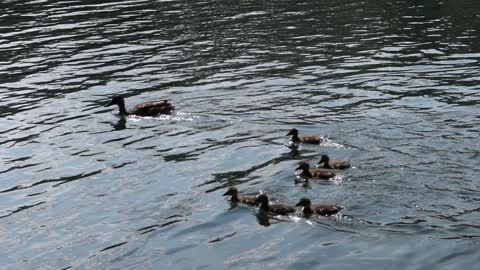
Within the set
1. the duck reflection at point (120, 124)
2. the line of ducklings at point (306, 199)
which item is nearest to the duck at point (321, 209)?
the line of ducklings at point (306, 199)

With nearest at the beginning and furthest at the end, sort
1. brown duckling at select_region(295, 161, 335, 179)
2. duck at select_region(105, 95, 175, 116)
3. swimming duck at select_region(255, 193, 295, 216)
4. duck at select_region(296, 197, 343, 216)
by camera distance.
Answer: duck at select_region(296, 197, 343, 216) < swimming duck at select_region(255, 193, 295, 216) < brown duckling at select_region(295, 161, 335, 179) < duck at select_region(105, 95, 175, 116)

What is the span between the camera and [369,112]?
2117 cm

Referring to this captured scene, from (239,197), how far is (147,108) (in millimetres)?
7044

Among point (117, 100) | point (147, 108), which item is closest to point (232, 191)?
point (147, 108)

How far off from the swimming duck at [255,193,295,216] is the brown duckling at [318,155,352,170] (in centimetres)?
200

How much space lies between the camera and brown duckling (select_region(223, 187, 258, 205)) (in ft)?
53.8

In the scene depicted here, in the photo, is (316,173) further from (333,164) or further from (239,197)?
(239,197)

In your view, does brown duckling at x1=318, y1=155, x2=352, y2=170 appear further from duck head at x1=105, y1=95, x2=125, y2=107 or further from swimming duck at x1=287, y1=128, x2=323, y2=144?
duck head at x1=105, y1=95, x2=125, y2=107

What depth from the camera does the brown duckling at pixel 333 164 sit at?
17.3 metres

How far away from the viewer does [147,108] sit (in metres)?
22.8

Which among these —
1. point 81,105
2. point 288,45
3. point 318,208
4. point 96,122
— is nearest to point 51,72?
point 81,105

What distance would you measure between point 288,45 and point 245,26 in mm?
4857

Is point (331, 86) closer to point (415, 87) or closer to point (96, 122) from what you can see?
point (415, 87)

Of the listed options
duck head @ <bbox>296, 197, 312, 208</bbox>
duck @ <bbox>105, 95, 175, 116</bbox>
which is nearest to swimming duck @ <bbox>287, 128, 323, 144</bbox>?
duck head @ <bbox>296, 197, 312, 208</bbox>
